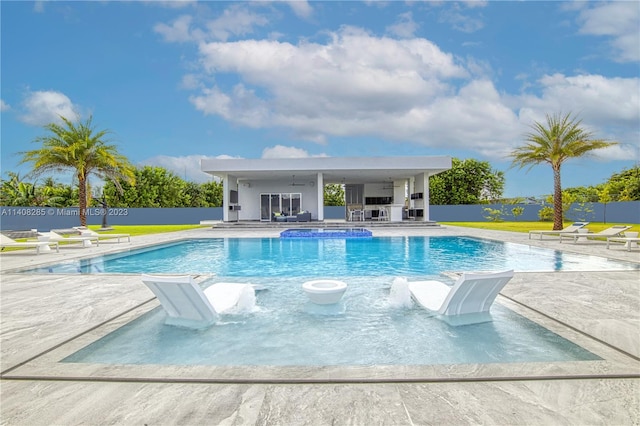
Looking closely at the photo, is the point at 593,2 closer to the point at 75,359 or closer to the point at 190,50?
the point at 75,359

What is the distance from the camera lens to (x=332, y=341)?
3758 millimetres

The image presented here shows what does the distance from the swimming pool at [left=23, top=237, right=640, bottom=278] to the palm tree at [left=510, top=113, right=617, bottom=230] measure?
7.11m

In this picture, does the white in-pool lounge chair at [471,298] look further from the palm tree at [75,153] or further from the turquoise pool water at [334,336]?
the palm tree at [75,153]

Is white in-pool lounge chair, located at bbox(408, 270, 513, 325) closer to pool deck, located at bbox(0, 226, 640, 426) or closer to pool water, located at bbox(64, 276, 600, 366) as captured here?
pool water, located at bbox(64, 276, 600, 366)

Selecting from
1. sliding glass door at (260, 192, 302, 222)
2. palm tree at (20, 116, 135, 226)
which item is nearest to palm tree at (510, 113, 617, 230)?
sliding glass door at (260, 192, 302, 222)

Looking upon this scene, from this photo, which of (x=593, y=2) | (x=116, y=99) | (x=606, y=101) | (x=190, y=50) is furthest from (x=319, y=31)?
(x=116, y=99)

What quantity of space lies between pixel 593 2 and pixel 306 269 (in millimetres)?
17740

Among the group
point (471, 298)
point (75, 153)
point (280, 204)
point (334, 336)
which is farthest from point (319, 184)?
point (334, 336)

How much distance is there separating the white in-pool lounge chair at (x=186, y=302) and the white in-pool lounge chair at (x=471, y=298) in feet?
8.60

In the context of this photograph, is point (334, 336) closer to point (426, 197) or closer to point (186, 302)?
point (186, 302)

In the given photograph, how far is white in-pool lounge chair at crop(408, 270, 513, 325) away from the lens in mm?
4129

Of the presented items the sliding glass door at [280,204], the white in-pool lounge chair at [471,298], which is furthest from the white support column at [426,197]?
the white in-pool lounge chair at [471,298]

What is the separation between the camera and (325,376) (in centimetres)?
270

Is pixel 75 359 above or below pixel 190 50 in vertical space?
below
